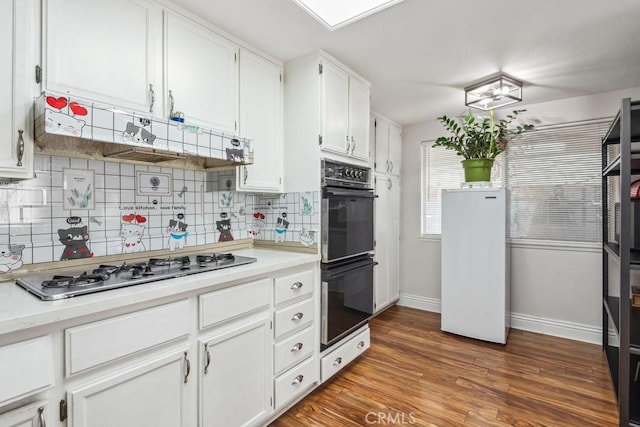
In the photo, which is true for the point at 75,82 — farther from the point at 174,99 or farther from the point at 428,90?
the point at 428,90

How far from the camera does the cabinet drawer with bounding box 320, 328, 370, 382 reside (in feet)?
7.26

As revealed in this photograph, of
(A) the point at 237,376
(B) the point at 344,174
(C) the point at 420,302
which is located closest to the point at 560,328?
(C) the point at 420,302

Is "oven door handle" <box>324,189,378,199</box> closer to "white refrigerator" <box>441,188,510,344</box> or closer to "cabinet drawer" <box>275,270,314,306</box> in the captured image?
"cabinet drawer" <box>275,270,314,306</box>

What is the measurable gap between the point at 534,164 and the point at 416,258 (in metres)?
1.61

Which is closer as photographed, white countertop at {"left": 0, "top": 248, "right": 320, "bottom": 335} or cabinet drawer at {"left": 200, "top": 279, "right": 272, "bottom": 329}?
white countertop at {"left": 0, "top": 248, "right": 320, "bottom": 335}

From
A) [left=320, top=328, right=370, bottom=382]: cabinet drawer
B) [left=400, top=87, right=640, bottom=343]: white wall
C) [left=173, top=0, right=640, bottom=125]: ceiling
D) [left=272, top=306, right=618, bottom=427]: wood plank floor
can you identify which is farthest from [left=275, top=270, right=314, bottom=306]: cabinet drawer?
[left=400, top=87, right=640, bottom=343]: white wall

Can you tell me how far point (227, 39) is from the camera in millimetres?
1974

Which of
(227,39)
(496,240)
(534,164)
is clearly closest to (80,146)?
(227,39)

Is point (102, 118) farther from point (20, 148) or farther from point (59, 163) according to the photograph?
point (59, 163)

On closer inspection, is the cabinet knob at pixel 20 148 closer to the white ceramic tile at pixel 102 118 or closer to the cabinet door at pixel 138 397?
the white ceramic tile at pixel 102 118

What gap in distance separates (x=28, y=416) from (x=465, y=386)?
2363mm

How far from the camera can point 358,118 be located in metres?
2.61

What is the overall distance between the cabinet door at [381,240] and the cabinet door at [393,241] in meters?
0.06

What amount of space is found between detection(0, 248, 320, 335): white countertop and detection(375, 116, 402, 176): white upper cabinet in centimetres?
236
